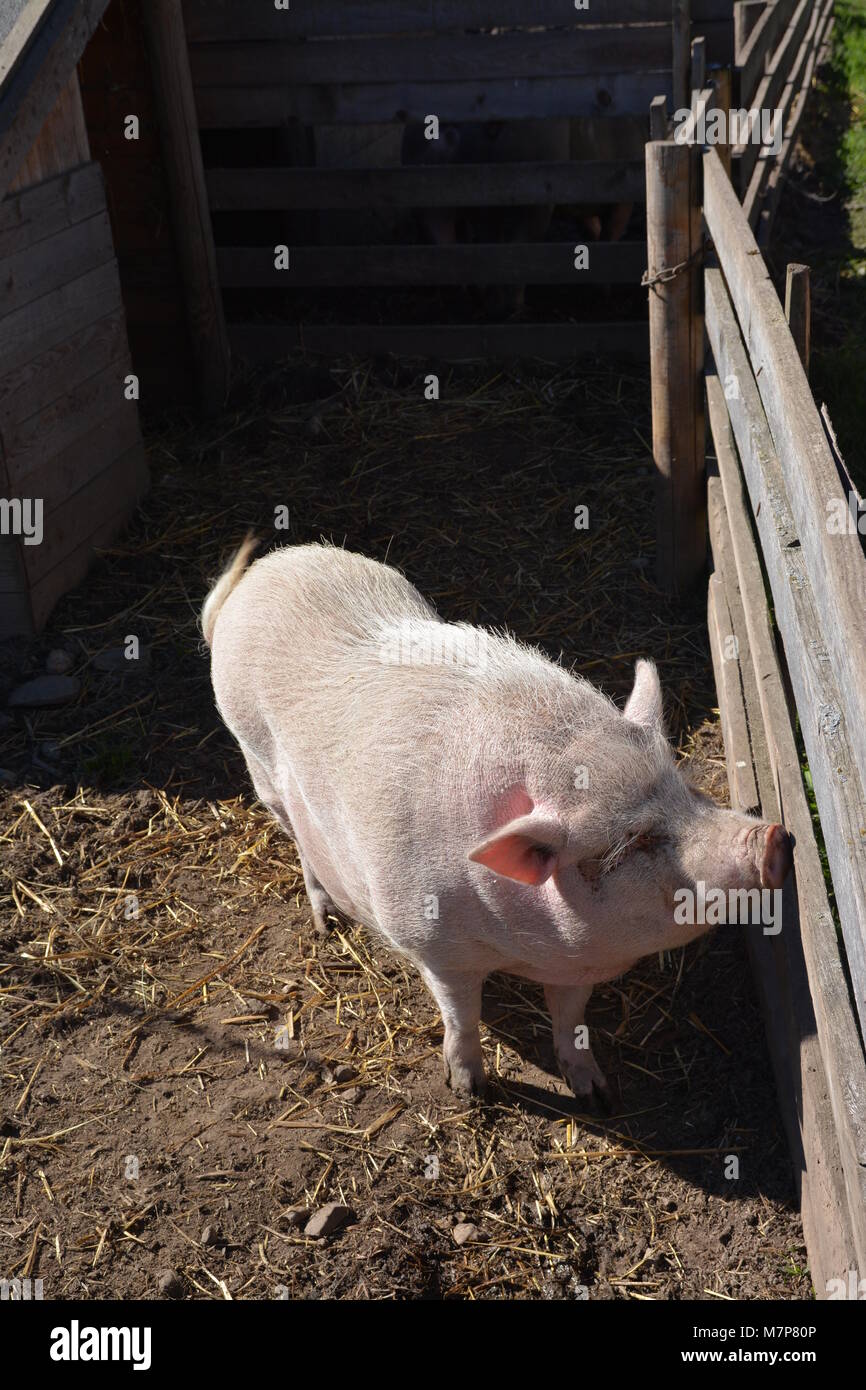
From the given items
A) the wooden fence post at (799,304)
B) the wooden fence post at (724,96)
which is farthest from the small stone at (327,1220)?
the wooden fence post at (724,96)

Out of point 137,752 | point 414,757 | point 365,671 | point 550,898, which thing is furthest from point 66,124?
point 550,898

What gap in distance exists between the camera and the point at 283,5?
246 inches

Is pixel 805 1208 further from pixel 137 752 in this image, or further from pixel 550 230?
pixel 550 230

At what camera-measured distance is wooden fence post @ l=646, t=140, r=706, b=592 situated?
4270mm

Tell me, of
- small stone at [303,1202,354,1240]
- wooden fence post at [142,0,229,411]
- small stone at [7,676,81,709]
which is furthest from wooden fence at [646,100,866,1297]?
wooden fence post at [142,0,229,411]

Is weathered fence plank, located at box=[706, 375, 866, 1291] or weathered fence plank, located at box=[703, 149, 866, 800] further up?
weathered fence plank, located at box=[703, 149, 866, 800]

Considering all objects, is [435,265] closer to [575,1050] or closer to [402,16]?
[402,16]

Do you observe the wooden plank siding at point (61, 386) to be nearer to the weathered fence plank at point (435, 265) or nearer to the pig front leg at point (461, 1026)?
the weathered fence plank at point (435, 265)

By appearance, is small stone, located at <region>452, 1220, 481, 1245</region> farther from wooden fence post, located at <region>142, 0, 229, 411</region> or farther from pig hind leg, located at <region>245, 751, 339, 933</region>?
wooden fence post, located at <region>142, 0, 229, 411</region>

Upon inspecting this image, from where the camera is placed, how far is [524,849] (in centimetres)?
250

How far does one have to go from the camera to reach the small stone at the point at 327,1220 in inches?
109

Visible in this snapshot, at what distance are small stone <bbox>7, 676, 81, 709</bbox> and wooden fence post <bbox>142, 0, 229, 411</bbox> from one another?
225cm

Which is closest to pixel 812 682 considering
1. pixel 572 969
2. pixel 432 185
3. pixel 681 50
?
pixel 572 969

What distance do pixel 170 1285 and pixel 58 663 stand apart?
2559 mm
